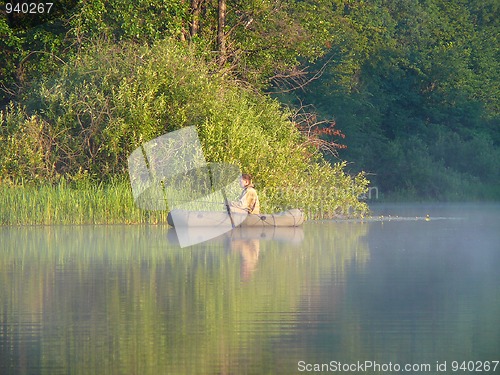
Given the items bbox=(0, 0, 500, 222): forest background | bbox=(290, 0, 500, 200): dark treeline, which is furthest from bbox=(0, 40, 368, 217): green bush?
bbox=(290, 0, 500, 200): dark treeline

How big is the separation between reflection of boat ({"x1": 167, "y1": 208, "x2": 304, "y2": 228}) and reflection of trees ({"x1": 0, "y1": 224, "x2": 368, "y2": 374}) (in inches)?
164

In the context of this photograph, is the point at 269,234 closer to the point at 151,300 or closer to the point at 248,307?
the point at 151,300

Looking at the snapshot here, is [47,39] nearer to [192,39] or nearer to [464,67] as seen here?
[192,39]

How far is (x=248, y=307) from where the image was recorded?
40.5ft

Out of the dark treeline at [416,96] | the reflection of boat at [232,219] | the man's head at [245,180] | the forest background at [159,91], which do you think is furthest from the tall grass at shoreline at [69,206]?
the dark treeline at [416,96]

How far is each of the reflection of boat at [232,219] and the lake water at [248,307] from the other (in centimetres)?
450

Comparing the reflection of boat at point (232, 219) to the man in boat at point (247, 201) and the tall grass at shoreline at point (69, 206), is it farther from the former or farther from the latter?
the tall grass at shoreline at point (69, 206)

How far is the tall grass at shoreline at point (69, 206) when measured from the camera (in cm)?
2736

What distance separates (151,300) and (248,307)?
3.92 feet

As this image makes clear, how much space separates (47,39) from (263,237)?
1191cm

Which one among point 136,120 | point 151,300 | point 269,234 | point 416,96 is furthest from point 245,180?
point 416,96

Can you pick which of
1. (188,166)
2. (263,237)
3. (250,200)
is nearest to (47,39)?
(188,166)

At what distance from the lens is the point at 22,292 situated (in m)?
13.8

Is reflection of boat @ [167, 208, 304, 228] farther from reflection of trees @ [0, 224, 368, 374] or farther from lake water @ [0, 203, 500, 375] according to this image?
lake water @ [0, 203, 500, 375]
